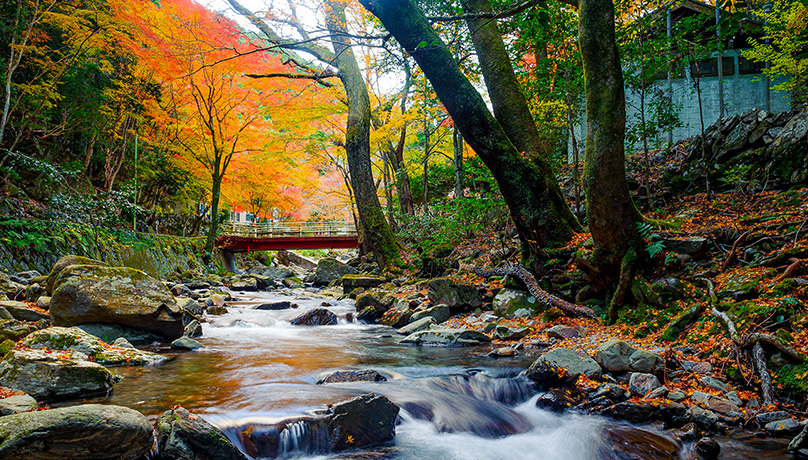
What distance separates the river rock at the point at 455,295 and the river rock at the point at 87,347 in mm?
4665

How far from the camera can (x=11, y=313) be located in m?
5.43

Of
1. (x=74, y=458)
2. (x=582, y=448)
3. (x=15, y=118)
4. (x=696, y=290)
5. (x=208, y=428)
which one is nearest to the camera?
(x=74, y=458)

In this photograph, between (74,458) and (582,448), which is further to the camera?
(582,448)

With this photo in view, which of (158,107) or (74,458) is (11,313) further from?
(158,107)

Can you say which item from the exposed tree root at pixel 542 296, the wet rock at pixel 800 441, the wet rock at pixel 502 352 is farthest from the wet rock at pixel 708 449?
the exposed tree root at pixel 542 296

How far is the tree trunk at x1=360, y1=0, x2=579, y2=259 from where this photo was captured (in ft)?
21.0

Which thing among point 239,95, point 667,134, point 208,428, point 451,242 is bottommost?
point 208,428

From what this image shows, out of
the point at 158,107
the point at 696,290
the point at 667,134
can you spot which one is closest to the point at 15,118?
the point at 158,107

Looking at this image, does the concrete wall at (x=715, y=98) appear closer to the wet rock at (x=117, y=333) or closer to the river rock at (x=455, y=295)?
the river rock at (x=455, y=295)

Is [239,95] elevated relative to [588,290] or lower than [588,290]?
elevated

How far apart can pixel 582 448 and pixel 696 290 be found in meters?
2.90

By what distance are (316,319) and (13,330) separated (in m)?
4.88

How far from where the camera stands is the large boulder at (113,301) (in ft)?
17.8

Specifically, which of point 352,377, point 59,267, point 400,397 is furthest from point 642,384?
point 59,267
